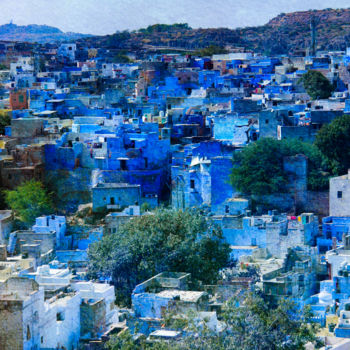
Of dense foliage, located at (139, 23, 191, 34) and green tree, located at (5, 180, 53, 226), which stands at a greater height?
dense foliage, located at (139, 23, 191, 34)

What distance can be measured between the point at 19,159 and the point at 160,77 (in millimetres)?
13321

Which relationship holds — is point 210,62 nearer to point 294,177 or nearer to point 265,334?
point 294,177

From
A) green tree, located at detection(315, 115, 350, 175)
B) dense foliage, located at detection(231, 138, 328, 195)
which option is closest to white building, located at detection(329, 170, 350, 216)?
dense foliage, located at detection(231, 138, 328, 195)

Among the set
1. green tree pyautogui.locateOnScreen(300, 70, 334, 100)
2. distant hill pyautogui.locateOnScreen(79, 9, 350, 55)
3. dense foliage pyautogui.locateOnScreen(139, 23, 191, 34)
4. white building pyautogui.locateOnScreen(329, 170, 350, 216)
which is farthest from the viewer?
dense foliage pyautogui.locateOnScreen(139, 23, 191, 34)

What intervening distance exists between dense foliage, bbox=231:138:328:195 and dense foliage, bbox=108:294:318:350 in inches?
313

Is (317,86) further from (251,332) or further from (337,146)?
(251,332)

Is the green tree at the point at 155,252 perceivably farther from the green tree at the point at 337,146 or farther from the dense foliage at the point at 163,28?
the dense foliage at the point at 163,28

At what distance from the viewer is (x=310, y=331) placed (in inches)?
658

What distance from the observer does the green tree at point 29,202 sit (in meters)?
26.2

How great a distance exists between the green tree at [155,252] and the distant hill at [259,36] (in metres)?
41.7

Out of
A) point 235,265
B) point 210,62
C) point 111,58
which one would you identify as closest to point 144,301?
point 235,265

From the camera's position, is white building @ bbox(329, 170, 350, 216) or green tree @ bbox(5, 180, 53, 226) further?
green tree @ bbox(5, 180, 53, 226)

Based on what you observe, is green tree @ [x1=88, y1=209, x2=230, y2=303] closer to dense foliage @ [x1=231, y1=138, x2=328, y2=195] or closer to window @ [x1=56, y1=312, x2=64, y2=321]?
dense foliage @ [x1=231, y1=138, x2=328, y2=195]

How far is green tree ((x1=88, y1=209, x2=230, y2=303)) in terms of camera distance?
68.6 feet
